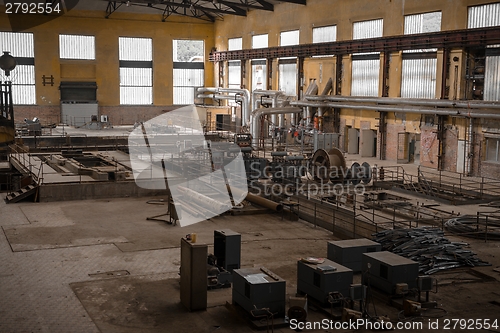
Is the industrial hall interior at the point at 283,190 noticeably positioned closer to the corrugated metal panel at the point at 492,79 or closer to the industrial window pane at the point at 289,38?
the corrugated metal panel at the point at 492,79

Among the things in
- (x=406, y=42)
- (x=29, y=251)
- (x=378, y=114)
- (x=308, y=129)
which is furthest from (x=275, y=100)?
(x=29, y=251)

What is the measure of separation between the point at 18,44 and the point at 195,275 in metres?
42.0

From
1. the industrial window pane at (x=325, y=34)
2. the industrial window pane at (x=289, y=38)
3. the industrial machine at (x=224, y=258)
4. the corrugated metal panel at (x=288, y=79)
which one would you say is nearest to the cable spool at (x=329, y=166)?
the industrial machine at (x=224, y=258)

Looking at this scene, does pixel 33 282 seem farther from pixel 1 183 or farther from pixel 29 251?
pixel 1 183

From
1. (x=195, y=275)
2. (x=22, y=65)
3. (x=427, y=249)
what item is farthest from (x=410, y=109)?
(x=22, y=65)

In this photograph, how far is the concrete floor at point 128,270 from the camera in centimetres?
1173

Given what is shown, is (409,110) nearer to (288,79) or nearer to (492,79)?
(492,79)

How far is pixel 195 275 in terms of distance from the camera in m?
12.0

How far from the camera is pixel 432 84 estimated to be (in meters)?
31.5

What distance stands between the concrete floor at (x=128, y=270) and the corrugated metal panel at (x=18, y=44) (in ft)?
96.0

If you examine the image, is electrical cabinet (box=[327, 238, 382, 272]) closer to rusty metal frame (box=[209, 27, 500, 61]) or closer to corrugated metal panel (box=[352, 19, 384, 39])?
rusty metal frame (box=[209, 27, 500, 61])

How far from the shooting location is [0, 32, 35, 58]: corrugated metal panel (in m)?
48.0

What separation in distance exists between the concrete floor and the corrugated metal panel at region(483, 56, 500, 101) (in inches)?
325

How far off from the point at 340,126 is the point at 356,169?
508 inches
